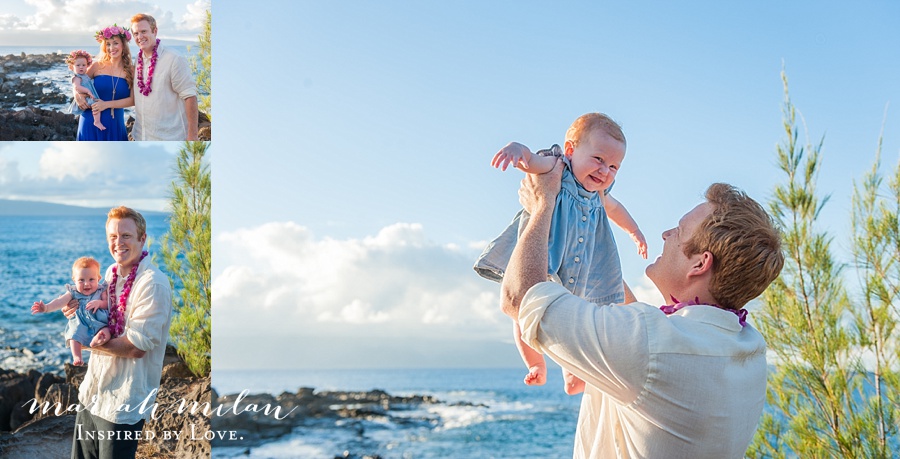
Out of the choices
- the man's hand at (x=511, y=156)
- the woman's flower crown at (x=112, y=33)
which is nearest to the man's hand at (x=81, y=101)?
the woman's flower crown at (x=112, y=33)

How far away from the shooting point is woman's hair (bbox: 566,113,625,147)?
1.94 metres

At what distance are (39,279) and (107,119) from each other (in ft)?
3.26

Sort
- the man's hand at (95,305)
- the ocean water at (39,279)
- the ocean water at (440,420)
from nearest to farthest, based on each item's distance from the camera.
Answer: the man's hand at (95,305), the ocean water at (39,279), the ocean water at (440,420)

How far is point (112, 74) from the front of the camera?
4.69 meters

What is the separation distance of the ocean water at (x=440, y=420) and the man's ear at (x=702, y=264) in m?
9.55

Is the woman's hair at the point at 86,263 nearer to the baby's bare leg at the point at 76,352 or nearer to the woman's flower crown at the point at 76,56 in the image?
the baby's bare leg at the point at 76,352

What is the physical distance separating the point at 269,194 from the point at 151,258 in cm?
1139

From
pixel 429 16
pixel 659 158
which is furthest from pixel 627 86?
pixel 429 16

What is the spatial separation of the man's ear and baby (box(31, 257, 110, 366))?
3.52 meters

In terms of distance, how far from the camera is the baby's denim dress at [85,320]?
4.40 m

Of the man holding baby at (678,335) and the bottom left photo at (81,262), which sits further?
the bottom left photo at (81,262)

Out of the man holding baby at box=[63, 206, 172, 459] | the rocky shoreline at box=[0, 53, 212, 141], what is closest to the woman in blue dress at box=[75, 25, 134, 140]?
the rocky shoreline at box=[0, 53, 212, 141]

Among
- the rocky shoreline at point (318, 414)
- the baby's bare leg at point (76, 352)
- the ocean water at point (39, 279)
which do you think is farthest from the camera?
the rocky shoreline at point (318, 414)

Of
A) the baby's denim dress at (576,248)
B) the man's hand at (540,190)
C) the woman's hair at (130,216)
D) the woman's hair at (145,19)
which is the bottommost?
the baby's denim dress at (576,248)
